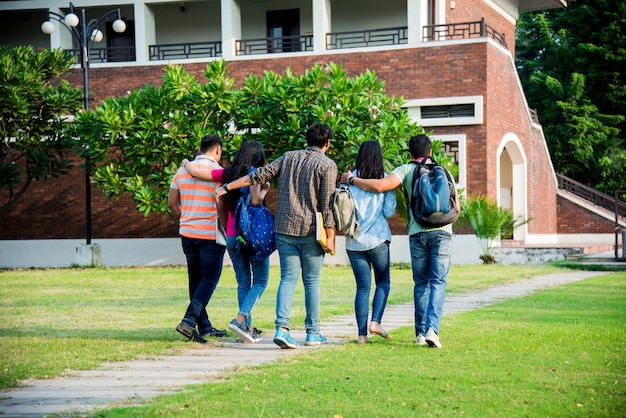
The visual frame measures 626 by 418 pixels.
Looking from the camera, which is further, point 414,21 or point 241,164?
point 414,21

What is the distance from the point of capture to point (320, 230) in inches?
319

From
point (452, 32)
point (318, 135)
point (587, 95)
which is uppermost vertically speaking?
point (452, 32)

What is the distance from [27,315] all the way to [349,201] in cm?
526

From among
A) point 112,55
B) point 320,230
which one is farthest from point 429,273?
point 112,55

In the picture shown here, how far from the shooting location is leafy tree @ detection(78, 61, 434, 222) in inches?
819

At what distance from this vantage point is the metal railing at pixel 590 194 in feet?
104

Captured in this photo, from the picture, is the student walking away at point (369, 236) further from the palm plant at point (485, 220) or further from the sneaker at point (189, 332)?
the palm plant at point (485, 220)

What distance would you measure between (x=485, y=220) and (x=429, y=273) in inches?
592

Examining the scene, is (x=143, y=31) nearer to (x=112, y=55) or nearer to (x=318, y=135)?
(x=112, y=55)

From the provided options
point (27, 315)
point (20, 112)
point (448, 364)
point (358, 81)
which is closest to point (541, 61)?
point (358, 81)

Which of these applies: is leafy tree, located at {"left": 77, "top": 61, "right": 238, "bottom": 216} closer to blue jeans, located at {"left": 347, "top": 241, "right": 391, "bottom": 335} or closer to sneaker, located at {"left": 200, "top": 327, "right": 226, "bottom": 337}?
sneaker, located at {"left": 200, "top": 327, "right": 226, "bottom": 337}

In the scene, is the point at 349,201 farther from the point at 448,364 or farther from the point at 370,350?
the point at 448,364

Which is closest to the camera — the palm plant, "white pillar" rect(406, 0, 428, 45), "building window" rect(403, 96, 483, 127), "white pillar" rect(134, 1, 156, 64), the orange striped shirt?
the orange striped shirt

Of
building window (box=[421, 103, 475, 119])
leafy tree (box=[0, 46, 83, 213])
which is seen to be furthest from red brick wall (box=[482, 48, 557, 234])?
leafy tree (box=[0, 46, 83, 213])
